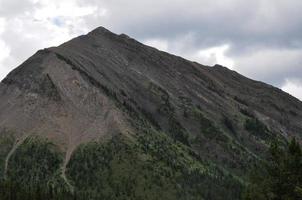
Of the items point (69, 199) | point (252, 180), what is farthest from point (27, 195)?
point (252, 180)

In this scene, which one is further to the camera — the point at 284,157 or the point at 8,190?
the point at 8,190

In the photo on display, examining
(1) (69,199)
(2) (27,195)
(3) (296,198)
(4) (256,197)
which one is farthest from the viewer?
(1) (69,199)

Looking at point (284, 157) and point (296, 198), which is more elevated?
point (284, 157)

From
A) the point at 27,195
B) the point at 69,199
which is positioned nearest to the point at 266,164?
the point at 27,195

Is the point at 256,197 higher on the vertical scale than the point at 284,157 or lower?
lower

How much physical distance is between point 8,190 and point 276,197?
108602 mm

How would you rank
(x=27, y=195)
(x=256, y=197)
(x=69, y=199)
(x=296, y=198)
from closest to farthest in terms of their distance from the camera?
(x=296, y=198) < (x=256, y=197) < (x=27, y=195) < (x=69, y=199)

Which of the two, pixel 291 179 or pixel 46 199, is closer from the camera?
pixel 291 179

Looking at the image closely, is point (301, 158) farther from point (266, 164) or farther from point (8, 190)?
point (8, 190)

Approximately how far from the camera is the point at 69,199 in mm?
179125

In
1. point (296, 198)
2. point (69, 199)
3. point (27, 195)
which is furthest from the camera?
point (69, 199)

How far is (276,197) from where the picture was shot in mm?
46781

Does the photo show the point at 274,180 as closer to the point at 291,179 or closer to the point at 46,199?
the point at 291,179

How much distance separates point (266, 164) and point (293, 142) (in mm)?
3964
